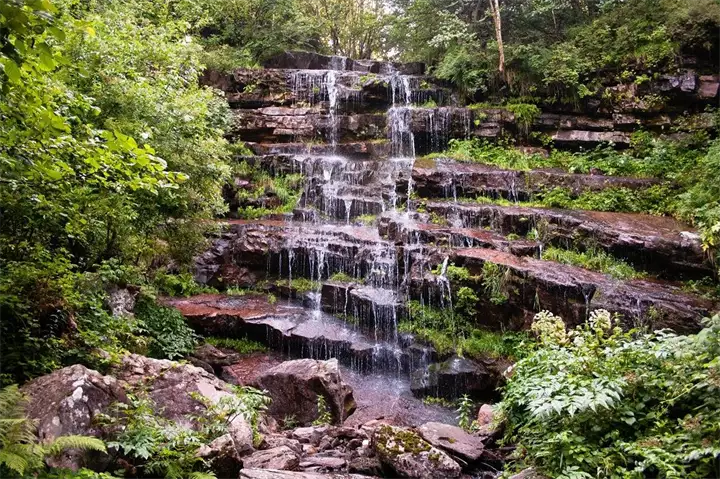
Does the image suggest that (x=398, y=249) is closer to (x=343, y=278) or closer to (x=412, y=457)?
(x=343, y=278)

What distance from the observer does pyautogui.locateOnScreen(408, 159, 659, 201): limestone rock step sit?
13.5 meters

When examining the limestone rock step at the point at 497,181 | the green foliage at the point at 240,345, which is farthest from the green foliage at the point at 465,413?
the limestone rock step at the point at 497,181

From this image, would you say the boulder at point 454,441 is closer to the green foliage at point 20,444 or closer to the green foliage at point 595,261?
the green foliage at point 20,444

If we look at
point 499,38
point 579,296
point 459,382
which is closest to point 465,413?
point 459,382

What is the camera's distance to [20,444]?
3141 mm

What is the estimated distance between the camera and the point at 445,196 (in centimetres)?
1471

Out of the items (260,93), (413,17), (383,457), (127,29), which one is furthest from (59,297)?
(413,17)

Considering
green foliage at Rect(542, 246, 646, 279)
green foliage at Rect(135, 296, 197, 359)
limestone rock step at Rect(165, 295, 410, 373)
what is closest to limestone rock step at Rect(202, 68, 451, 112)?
green foliage at Rect(542, 246, 646, 279)

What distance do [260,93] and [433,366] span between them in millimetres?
14629

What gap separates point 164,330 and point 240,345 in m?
2.36

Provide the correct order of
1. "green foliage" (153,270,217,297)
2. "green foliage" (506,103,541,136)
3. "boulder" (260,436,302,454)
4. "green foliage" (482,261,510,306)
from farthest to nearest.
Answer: "green foliage" (506,103,541,136) < "green foliage" (153,270,217,297) < "green foliage" (482,261,510,306) < "boulder" (260,436,302,454)

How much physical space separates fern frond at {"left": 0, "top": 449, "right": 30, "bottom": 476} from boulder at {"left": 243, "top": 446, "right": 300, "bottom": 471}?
8.38ft

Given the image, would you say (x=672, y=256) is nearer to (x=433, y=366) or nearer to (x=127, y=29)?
(x=433, y=366)

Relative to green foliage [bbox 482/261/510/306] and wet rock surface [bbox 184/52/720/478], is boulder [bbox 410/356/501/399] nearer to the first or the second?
wet rock surface [bbox 184/52/720/478]
